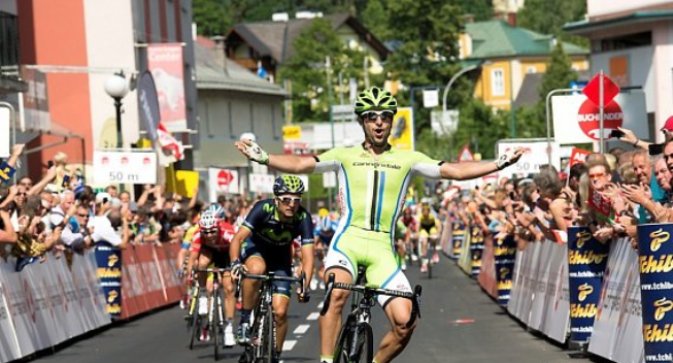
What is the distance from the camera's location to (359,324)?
37.7 feet

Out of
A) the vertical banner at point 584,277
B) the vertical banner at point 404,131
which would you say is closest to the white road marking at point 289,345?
the vertical banner at point 584,277

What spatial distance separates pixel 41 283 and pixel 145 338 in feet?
6.77

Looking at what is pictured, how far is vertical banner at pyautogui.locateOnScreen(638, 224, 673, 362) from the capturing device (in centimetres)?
1273

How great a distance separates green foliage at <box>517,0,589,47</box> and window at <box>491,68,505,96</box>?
35.8ft

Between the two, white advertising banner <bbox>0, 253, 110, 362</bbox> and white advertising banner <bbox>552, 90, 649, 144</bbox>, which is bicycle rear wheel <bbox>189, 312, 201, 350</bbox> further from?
white advertising banner <bbox>552, 90, 649, 144</bbox>

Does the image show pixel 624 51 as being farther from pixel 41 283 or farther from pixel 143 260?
pixel 41 283

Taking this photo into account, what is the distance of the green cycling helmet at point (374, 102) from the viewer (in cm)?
1174

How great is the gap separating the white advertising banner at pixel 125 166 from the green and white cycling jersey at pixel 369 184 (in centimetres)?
2306

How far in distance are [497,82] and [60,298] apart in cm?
15319

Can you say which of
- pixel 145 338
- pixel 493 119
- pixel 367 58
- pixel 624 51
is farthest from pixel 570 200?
pixel 367 58

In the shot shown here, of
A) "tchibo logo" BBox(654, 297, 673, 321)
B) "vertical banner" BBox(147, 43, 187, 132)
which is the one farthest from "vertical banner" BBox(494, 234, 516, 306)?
"vertical banner" BBox(147, 43, 187, 132)

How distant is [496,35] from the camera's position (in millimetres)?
177500

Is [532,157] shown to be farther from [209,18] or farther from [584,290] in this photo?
[209,18]

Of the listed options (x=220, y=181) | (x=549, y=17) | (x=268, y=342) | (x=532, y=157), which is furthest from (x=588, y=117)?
(x=549, y=17)
